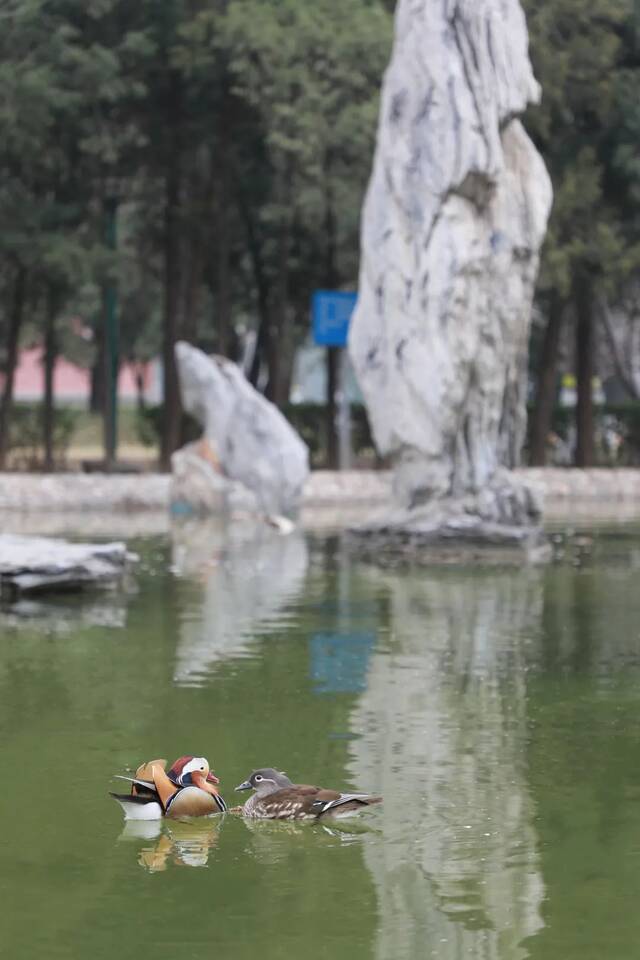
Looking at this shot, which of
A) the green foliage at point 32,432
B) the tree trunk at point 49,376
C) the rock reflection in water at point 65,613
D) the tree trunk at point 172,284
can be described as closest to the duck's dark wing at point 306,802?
the rock reflection in water at point 65,613

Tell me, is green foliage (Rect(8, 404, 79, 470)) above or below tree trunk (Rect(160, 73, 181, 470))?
below

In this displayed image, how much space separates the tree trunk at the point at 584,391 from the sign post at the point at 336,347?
16.1 ft

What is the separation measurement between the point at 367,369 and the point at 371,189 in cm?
205

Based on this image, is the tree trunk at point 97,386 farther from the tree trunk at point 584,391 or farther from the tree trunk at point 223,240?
the tree trunk at point 223,240

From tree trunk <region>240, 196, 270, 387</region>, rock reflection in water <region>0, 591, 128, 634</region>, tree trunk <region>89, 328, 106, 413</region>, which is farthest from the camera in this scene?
tree trunk <region>89, 328, 106, 413</region>

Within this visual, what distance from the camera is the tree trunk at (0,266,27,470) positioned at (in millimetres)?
35156

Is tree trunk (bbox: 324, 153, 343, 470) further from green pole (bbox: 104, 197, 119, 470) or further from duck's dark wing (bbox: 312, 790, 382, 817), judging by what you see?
duck's dark wing (bbox: 312, 790, 382, 817)

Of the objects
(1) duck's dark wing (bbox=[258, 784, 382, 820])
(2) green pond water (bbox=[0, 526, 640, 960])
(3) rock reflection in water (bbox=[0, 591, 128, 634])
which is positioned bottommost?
(3) rock reflection in water (bbox=[0, 591, 128, 634])

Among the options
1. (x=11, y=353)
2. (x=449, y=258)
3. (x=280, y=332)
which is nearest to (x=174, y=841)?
(x=449, y=258)

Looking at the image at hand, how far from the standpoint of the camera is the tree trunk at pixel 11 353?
3516cm

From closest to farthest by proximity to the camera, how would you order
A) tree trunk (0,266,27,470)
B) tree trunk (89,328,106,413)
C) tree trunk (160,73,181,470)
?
1. tree trunk (0,266,27,470)
2. tree trunk (160,73,181,470)
3. tree trunk (89,328,106,413)

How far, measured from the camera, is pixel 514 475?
22328mm

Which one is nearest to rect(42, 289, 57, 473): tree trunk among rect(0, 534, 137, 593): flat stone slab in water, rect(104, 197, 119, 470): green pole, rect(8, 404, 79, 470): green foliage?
rect(104, 197, 119, 470): green pole

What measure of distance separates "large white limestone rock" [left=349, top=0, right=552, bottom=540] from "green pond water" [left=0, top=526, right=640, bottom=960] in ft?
17.0
